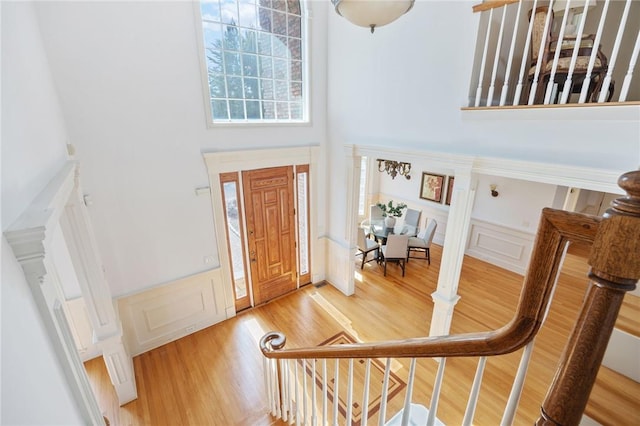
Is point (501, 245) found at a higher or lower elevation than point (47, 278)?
lower

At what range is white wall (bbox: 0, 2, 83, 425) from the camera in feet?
2.67

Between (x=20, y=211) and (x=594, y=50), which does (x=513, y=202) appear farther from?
(x=20, y=211)

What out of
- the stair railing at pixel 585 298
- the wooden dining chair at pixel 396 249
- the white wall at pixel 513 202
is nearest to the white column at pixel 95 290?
the stair railing at pixel 585 298

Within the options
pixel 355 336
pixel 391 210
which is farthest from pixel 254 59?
pixel 391 210

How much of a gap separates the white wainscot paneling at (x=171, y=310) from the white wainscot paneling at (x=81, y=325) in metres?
0.38

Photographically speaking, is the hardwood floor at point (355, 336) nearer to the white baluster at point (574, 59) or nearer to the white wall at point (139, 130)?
the white wall at point (139, 130)

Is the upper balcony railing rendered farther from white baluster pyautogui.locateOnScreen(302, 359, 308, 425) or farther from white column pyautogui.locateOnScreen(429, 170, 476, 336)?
white baluster pyautogui.locateOnScreen(302, 359, 308, 425)

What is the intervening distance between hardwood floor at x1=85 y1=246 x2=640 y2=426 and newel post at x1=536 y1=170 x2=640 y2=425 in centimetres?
215

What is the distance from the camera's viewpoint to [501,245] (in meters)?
5.65

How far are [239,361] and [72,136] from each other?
9.73ft

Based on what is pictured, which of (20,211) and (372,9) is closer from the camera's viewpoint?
(20,211)

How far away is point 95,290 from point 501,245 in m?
6.45

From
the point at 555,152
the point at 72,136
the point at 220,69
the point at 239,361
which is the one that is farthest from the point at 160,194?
the point at 555,152

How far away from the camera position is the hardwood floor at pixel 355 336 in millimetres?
2799
